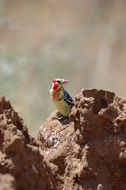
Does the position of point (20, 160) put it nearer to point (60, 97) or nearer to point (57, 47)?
point (60, 97)

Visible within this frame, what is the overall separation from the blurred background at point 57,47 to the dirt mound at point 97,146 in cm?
1139

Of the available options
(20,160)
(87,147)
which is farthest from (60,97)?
(20,160)

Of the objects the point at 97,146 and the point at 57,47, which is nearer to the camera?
the point at 97,146

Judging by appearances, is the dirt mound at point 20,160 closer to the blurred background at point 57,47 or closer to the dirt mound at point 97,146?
the dirt mound at point 97,146

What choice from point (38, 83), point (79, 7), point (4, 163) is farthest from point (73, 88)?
point (4, 163)

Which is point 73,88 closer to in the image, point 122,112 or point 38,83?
point 38,83

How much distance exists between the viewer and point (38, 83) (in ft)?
54.4

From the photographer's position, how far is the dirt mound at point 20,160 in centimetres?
356

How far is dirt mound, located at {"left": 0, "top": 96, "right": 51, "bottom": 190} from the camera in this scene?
3.56m

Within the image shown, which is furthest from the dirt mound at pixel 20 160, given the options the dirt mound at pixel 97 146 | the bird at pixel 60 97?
the bird at pixel 60 97

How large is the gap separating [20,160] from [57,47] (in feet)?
44.5

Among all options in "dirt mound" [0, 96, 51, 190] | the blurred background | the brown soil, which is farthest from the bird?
the blurred background

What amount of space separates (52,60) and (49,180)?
13.0 meters

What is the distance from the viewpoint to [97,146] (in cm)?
440
